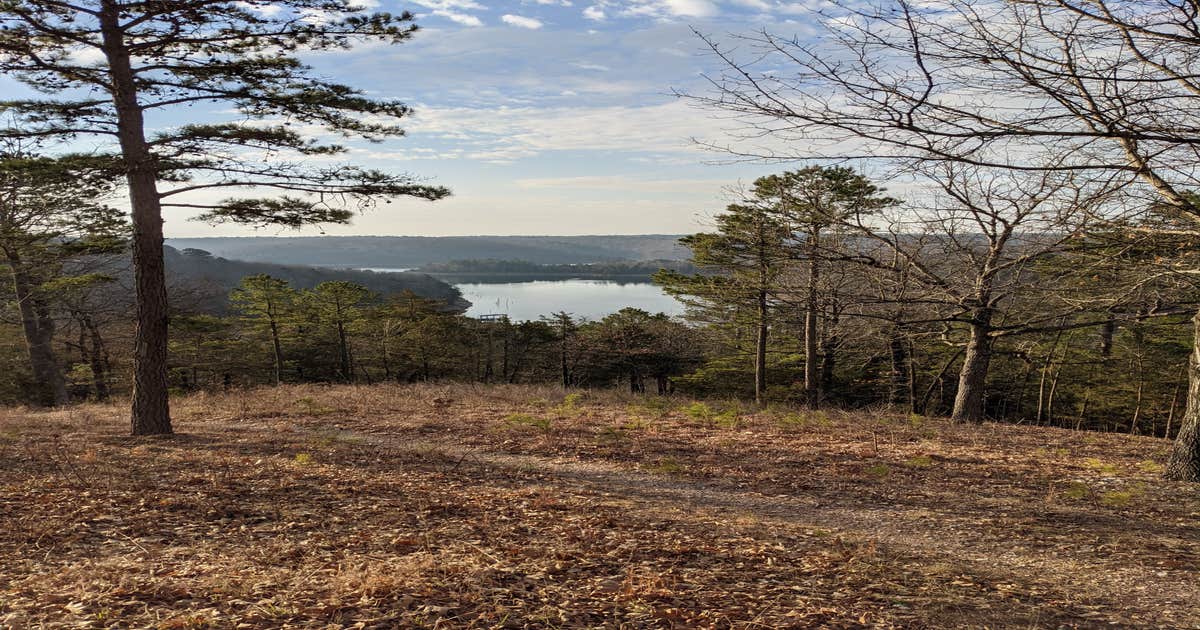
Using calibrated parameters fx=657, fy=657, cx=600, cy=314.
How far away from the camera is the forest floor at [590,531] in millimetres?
3910

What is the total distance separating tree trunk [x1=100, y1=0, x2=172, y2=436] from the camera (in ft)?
28.3

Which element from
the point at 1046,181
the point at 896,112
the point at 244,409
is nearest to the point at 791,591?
the point at 896,112

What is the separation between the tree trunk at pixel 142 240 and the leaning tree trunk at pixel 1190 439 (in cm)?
1237

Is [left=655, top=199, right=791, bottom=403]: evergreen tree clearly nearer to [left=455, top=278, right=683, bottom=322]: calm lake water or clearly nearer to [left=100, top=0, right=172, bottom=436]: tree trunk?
[left=100, top=0, right=172, bottom=436]: tree trunk

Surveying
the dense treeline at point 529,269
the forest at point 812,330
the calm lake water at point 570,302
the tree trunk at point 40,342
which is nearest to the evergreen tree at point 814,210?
the forest at point 812,330

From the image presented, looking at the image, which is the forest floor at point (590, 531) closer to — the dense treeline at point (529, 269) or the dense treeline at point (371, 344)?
the dense treeline at point (371, 344)

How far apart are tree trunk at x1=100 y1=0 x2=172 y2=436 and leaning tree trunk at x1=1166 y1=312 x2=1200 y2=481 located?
12.4 metres

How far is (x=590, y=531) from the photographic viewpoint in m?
5.57

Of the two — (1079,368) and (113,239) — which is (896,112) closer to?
(113,239)

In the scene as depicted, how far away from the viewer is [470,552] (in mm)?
4848

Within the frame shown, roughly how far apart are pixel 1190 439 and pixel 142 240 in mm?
12768

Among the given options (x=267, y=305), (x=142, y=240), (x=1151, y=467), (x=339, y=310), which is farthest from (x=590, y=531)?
(x=339, y=310)

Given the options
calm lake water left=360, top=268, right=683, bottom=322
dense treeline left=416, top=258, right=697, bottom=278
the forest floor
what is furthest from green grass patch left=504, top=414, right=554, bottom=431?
dense treeline left=416, top=258, right=697, bottom=278

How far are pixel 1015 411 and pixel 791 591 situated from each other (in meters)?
32.5
